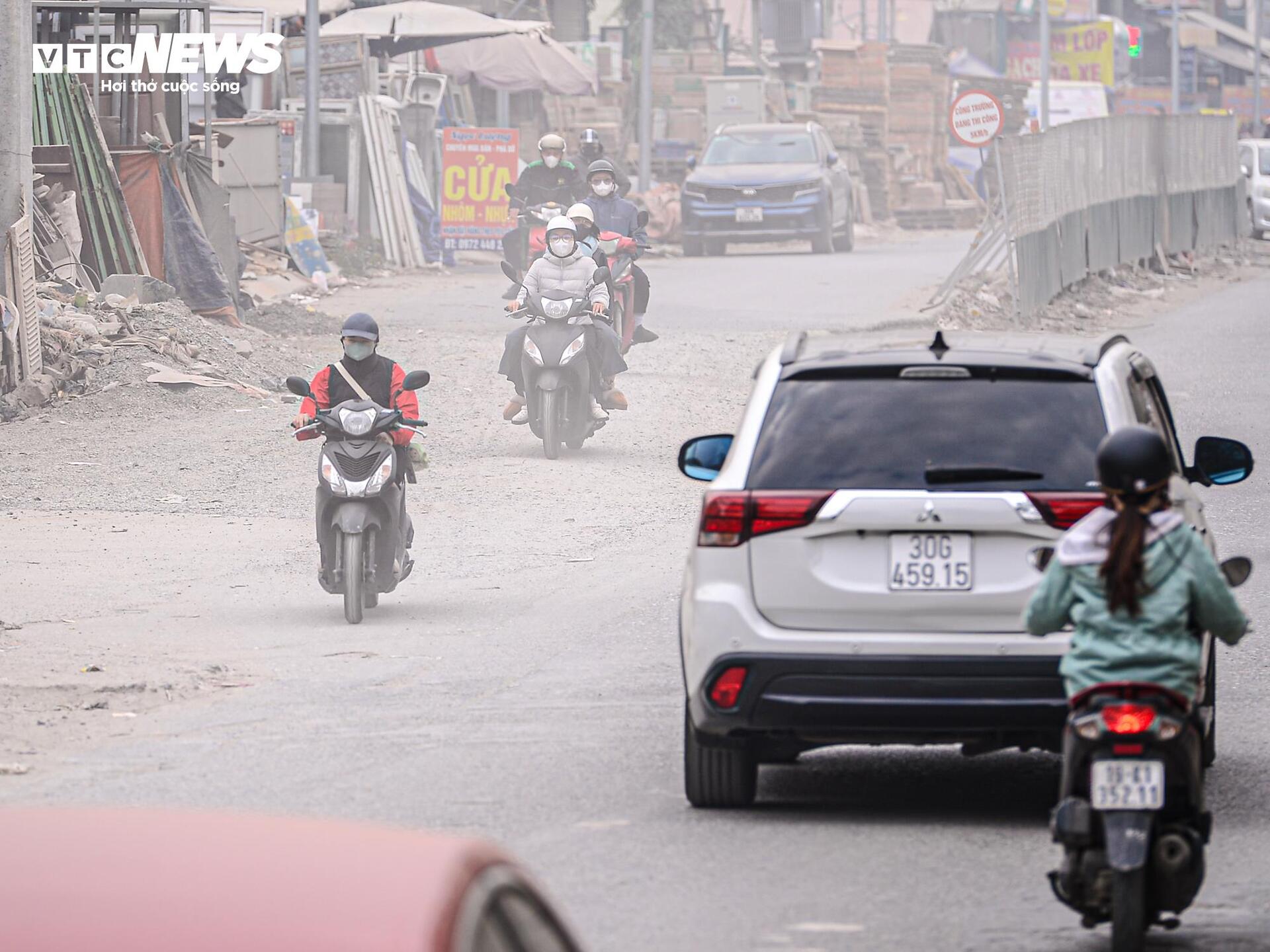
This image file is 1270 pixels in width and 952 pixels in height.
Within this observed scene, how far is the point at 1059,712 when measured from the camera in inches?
258

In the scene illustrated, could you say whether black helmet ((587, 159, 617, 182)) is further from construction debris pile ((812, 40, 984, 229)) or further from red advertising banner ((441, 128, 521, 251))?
construction debris pile ((812, 40, 984, 229))

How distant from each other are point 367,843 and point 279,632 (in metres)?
8.23

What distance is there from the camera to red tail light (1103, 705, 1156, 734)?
5324 millimetres

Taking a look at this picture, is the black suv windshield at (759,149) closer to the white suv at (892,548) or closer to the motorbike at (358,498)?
the motorbike at (358,498)

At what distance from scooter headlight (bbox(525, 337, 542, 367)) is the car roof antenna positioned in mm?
9469

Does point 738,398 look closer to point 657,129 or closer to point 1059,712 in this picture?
point 1059,712

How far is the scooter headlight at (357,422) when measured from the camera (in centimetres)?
1105

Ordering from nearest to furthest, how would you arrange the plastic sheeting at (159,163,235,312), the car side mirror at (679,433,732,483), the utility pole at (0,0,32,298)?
the car side mirror at (679,433,732,483) < the utility pole at (0,0,32,298) < the plastic sheeting at (159,163,235,312)

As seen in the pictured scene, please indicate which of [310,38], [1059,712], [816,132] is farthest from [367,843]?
[816,132]

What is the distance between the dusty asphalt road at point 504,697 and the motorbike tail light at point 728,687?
42 centimetres

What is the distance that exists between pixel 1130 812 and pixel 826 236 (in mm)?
32724

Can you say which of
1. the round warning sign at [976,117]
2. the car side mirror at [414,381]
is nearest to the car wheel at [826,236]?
the round warning sign at [976,117]

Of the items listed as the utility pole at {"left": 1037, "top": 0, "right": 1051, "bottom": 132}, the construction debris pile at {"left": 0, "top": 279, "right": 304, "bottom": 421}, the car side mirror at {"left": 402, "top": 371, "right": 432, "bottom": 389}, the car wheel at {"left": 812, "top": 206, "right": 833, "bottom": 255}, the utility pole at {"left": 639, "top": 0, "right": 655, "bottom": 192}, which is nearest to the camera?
the car side mirror at {"left": 402, "top": 371, "right": 432, "bottom": 389}

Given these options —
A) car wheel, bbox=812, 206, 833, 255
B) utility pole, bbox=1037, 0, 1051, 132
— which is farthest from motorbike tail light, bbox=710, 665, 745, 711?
utility pole, bbox=1037, 0, 1051, 132
